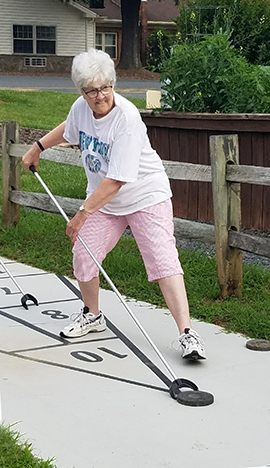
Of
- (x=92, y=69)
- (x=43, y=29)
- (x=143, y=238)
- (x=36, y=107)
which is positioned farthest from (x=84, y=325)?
(x=43, y=29)

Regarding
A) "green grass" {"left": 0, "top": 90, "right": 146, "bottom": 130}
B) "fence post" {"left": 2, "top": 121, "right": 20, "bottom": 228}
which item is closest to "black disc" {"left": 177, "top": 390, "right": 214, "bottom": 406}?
"fence post" {"left": 2, "top": 121, "right": 20, "bottom": 228}

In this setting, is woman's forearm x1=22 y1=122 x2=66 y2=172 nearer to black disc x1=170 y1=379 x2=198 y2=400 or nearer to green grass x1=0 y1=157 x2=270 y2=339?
green grass x1=0 y1=157 x2=270 y2=339

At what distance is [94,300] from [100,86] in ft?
4.77

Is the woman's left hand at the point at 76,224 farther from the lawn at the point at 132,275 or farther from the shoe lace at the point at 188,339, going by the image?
the lawn at the point at 132,275

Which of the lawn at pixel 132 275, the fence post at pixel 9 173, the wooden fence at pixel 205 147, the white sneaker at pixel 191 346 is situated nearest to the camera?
the white sneaker at pixel 191 346

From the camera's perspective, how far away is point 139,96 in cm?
2319

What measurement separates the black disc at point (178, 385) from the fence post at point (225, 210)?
1806 millimetres

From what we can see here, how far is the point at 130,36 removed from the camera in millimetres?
37844

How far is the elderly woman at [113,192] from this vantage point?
446 cm

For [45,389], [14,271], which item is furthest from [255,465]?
[14,271]

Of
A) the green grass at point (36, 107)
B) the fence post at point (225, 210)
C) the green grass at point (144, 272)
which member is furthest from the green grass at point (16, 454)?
the green grass at point (36, 107)

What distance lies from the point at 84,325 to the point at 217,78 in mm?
4012

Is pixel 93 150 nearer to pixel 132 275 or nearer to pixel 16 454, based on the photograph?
pixel 16 454

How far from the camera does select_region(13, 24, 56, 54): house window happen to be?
1576 inches
